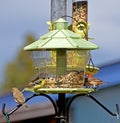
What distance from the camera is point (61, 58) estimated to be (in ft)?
15.2

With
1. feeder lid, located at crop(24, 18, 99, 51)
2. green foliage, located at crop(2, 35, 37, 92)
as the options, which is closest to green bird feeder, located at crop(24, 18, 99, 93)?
feeder lid, located at crop(24, 18, 99, 51)

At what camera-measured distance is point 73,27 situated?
6.39 metres

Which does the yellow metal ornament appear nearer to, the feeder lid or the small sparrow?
the small sparrow

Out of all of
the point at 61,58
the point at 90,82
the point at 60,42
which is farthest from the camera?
the point at 90,82

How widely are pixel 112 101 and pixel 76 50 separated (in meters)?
5.72

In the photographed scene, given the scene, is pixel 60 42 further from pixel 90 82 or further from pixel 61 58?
pixel 90 82

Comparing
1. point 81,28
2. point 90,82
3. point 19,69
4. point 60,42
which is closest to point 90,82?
point 90,82

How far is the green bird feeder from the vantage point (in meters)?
4.51

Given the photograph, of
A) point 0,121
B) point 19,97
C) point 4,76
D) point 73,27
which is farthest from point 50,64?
point 4,76

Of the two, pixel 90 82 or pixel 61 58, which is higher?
pixel 61 58

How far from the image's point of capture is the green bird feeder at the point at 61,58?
4.51 m

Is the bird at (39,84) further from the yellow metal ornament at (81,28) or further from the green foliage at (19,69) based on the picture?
the green foliage at (19,69)

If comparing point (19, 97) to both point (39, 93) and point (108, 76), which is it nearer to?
point (39, 93)

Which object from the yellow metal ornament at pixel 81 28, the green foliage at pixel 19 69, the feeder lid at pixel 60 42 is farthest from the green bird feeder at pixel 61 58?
the green foliage at pixel 19 69
